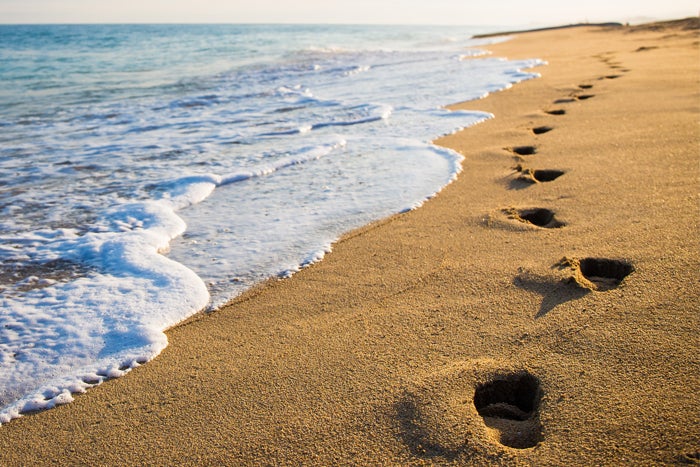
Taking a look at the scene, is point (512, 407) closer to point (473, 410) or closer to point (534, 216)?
point (473, 410)

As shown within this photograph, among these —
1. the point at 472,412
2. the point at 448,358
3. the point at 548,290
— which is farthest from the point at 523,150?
the point at 472,412

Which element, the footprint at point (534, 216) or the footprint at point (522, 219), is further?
the footprint at point (534, 216)

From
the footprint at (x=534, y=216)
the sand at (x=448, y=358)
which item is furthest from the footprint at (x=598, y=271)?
the footprint at (x=534, y=216)

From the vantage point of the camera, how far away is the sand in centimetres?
152

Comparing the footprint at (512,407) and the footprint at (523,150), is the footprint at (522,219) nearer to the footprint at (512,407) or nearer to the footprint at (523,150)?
the footprint at (512,407)

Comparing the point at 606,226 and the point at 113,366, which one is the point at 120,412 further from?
the point at 606,226

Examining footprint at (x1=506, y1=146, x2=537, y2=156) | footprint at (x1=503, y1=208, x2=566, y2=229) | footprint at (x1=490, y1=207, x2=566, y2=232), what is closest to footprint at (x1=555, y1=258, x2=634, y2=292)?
footprint at (x1=490, y1=207, x2=566, y2=232)

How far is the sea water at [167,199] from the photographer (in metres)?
2.30

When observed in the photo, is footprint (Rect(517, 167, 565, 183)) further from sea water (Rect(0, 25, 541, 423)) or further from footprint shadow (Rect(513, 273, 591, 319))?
footprint shadow (Rect(513, 273, 591, 319))

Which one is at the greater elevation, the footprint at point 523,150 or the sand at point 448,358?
the footprint at point 523,150

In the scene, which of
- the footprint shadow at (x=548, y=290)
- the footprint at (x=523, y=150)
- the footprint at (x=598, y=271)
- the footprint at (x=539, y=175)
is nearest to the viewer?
the footprint shadow at (x=548, y=290)

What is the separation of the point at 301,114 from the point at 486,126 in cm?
268

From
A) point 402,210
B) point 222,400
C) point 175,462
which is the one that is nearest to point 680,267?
point 402,210

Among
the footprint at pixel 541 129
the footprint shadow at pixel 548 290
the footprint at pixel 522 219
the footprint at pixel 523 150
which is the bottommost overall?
the footprint shadow at pixel 548 290
